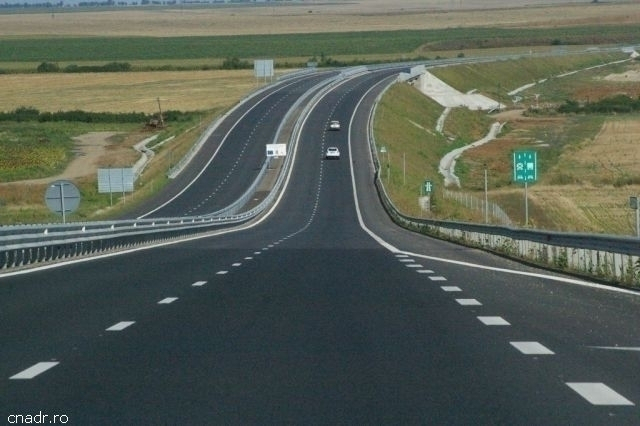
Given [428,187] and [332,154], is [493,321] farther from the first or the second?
[332,154]

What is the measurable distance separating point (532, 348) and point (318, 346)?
2.10 meters

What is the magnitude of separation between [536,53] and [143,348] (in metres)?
178

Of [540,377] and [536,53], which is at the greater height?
[536,53]

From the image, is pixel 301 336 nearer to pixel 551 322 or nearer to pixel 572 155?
pixel 551 322

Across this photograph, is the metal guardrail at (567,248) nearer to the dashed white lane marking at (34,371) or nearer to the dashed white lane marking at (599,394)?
the dashed white lane marking at (599,394)

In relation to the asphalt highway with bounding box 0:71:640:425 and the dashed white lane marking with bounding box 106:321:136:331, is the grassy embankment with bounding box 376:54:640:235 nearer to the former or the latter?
the asphalt highway with bounding box 0:71:640:425

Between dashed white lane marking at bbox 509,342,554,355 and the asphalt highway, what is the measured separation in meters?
0.02

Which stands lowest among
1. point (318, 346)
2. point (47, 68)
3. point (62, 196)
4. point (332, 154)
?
point (318, 346)

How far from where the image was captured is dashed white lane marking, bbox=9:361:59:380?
11430 millimetres

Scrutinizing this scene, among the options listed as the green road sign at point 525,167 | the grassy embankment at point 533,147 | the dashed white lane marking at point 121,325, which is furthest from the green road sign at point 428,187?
the dashed white lane marking at point 121,325

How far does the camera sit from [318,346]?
530 inches

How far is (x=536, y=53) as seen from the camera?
186625 millimetres

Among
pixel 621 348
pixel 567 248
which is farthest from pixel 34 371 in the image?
pixel 567 248

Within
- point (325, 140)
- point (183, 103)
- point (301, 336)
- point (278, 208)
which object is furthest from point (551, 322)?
point (183, 103)
